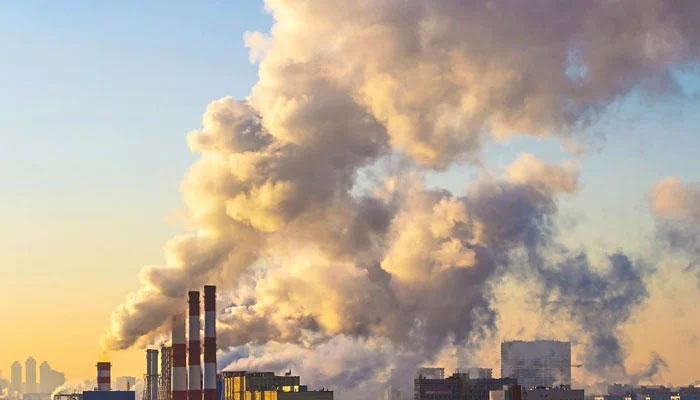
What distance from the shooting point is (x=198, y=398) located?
371 ft

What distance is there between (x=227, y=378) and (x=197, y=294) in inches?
2022

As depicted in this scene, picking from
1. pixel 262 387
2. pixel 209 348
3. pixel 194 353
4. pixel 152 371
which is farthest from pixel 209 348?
pixel 152 371

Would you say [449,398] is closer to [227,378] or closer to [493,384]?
[493,384]

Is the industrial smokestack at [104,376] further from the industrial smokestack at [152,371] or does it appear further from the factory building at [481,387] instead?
the factory building at [481,387]

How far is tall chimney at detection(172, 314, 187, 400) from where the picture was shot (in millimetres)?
112875

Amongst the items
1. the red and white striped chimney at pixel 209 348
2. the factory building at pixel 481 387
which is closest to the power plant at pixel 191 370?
the red and white striped chimney at pixel 209 348

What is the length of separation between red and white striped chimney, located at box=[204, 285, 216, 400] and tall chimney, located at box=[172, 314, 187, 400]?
2.54 meters

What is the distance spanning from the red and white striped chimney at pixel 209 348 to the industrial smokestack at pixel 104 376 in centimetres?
1399

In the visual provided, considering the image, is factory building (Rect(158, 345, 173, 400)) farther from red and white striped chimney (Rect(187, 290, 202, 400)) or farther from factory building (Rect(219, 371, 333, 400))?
red and white striped chimney (Rect(187, 290, 202, 400))

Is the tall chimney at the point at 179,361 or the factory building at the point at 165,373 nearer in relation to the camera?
the tall chimney at the point at 179,361

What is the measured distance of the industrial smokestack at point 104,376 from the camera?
121 meters

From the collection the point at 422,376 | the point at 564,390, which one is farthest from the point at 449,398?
the point at 564,390

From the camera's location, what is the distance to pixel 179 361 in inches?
4523

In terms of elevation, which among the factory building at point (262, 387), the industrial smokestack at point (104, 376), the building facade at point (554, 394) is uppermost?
the industrial smokestack at point (104, 376)
